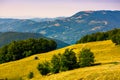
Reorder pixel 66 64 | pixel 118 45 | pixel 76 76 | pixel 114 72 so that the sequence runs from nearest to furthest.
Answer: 1. pixel 114 72
2. pixel 76 76
3. pixel 66 64
4. pixel 118 45

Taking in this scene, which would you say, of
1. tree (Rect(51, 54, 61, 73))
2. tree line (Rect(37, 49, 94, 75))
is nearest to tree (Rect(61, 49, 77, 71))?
tree line (Rect(37, 49, 94, 75))

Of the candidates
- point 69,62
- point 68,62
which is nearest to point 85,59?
point 69,62

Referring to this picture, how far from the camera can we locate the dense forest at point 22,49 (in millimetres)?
160125

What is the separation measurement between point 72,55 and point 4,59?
84.4 m

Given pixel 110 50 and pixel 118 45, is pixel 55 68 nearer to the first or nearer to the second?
pixel 110 50

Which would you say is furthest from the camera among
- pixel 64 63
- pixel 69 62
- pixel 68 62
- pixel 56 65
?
pixel 56 65

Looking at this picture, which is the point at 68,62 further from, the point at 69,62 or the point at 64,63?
the point at 64,63

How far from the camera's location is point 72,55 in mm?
82125

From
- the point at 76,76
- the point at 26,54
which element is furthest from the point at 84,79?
the point at 26,54

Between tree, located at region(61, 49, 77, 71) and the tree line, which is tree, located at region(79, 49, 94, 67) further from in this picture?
tree, located at region(61, 49, 77, 71)

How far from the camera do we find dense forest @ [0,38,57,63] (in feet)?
525

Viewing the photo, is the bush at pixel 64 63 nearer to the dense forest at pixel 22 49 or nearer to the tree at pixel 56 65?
the tree at pixel 56 65

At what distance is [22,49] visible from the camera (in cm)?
16450

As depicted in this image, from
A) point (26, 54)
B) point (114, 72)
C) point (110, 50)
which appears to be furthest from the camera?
point (26, 54)
